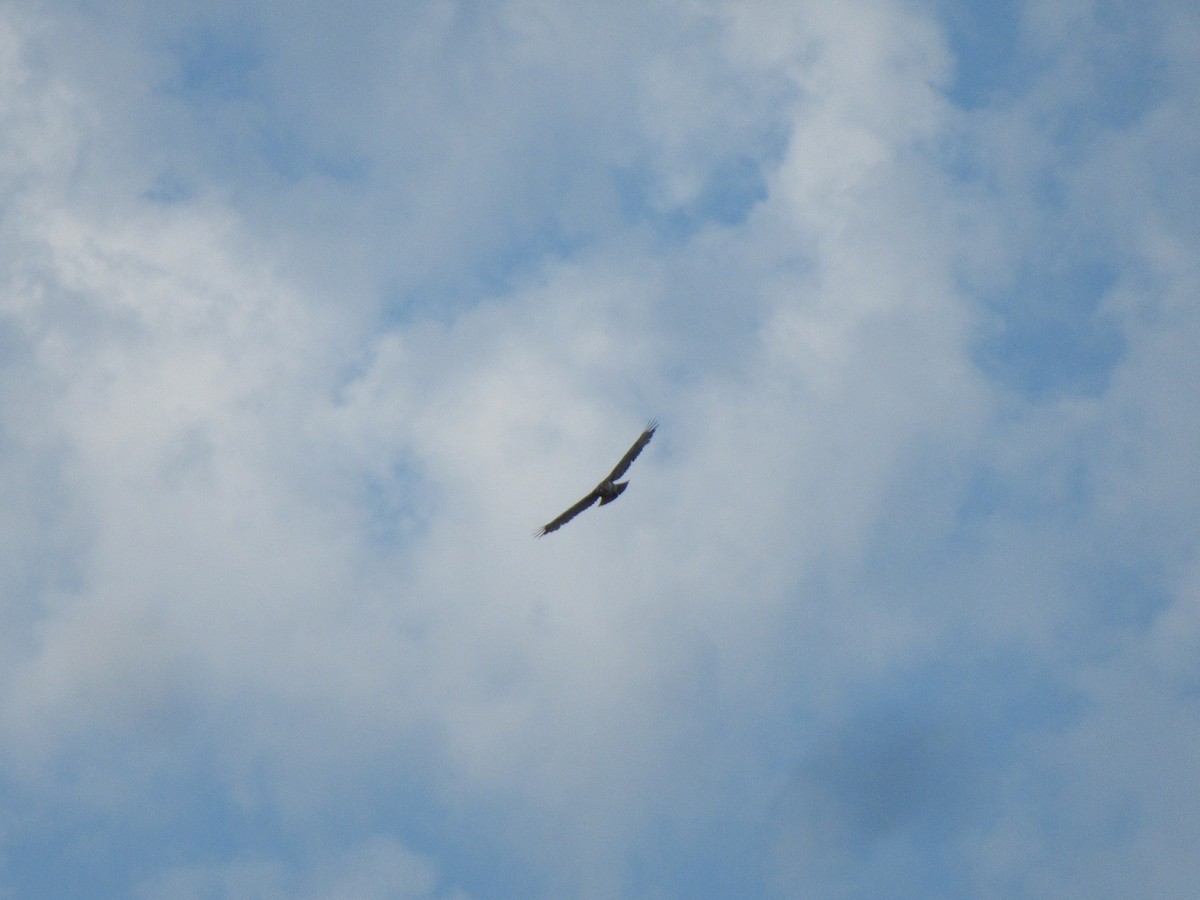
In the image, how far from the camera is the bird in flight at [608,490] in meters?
62.8

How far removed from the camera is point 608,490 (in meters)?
63.8

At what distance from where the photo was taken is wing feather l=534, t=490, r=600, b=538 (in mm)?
62594

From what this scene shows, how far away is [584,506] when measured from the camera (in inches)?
2501

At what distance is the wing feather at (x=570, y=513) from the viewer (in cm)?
6259

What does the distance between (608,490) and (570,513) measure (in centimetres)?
271

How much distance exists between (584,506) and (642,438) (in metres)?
5.20

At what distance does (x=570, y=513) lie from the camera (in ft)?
206

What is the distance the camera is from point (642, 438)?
64.6 m
